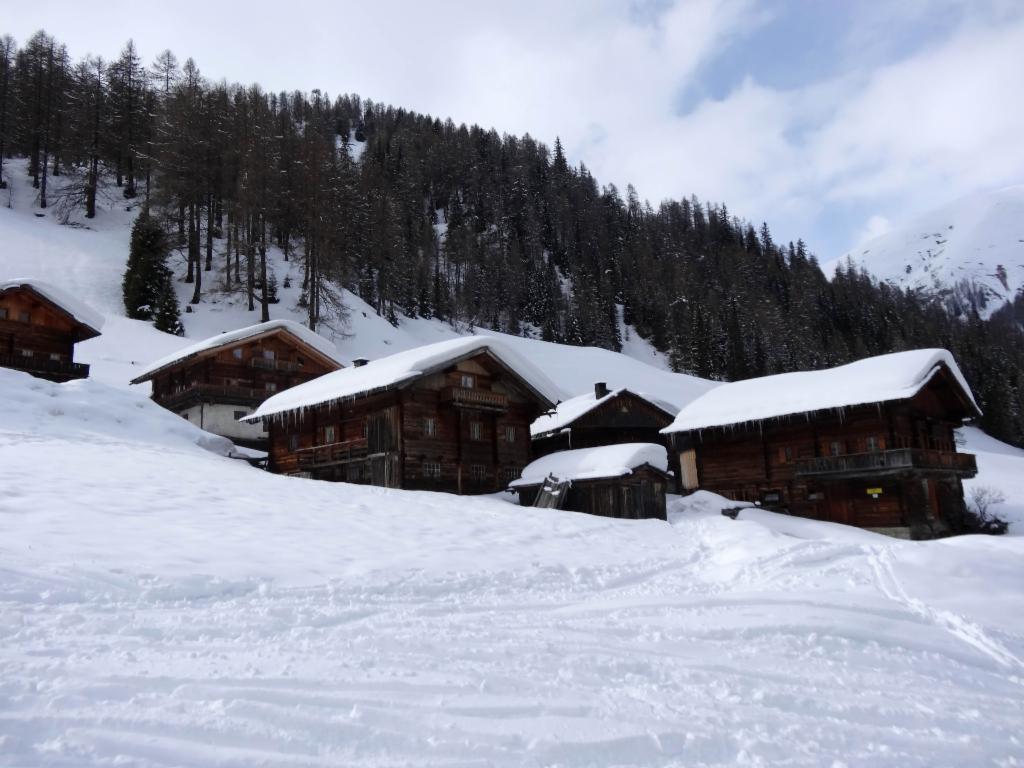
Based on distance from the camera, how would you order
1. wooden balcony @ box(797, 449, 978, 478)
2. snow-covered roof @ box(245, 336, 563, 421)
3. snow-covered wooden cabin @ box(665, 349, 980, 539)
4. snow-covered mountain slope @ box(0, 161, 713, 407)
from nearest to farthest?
snow-covered roof @ box(245, 336, 563, 421), wooden balcony @ box(797, 449, 978, 478), snow-covered wooden cabin @ box(665, 349, 980, 539), snow-covered mountain slope @ box(0, 161, 713, 407)

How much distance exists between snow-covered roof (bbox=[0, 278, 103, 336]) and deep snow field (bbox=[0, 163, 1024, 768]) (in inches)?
813

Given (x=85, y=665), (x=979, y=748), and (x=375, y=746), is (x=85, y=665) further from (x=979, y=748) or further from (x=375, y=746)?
(x=979, y=748)

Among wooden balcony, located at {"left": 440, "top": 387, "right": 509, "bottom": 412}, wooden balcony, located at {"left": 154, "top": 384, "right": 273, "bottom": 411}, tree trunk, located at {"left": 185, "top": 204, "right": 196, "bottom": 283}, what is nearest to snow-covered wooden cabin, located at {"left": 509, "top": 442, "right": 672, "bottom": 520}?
wooden balcony, located at {"left": 440, "top": 387, "right": 509, "bottom": 412}

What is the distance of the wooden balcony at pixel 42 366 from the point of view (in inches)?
1304

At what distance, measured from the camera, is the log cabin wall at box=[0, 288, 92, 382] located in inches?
1320

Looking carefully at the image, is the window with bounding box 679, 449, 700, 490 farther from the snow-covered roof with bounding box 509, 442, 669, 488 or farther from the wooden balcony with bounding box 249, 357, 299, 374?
the wooden balcony with bounding box 249, 357, 299, 374

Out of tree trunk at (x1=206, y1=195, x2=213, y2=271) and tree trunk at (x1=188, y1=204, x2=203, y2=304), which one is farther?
tree trunk at (x1=206, y1=195, x2=213, y2=271)

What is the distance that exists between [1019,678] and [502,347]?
21.5 meters

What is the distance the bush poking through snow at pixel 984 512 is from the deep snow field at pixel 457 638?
18.9 meters

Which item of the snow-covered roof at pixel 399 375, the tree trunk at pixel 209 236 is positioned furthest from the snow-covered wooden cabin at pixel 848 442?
the tree trunk at pixel 209 236

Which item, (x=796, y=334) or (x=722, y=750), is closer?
(x=722, y=750)

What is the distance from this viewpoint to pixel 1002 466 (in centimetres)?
5359

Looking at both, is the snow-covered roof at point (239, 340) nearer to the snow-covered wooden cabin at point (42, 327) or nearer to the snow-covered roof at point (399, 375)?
the snow-covered wooden cabin at point (42, 327)

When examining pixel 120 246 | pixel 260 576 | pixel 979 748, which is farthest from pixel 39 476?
pixel 120 246
